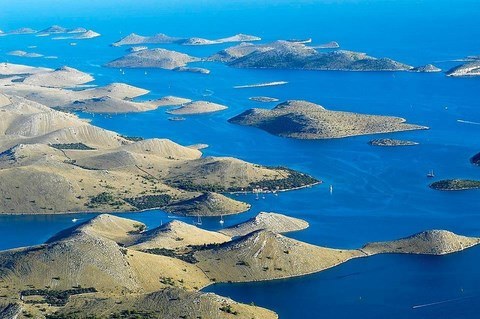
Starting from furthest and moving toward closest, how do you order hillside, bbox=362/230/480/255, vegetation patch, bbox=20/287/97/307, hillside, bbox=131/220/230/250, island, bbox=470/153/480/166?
1. island, bbox=470/153/480/166
2. hillside, bbox=131/220/230/250
3. hillside, bbox=362/230/480/255
4. vegetation patch, bbox=20/287/97/307

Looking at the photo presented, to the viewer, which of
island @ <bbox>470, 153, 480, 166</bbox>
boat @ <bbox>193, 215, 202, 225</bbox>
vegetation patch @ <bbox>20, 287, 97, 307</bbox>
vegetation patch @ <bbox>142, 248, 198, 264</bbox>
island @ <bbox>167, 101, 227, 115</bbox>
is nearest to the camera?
vegetation patch @ <bbox>20, 287, 97, 307</bbox>

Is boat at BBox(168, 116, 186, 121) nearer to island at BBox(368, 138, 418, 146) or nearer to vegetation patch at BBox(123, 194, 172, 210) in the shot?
island at BBox(368, 138, 418, 146)

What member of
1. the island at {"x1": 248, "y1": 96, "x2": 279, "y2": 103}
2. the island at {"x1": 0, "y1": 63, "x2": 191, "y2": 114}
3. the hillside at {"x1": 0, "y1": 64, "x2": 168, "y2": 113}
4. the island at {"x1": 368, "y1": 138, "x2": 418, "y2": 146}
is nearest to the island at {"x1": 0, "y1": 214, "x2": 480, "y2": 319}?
the island at {"x1": 368, "y1": 138, "x2": 418, "y2": 146}

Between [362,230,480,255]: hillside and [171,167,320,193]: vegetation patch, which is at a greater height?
[362,230,480,255]: hillside

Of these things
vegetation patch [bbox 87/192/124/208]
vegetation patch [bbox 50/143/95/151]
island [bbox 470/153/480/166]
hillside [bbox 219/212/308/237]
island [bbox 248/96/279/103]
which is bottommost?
island [bbox 248/96/279/103]

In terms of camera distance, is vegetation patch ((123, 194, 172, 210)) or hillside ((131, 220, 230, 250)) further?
vegetation patch ((123, 194, 172, 210))

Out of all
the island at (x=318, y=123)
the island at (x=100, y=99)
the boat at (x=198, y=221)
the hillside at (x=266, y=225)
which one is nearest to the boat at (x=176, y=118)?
the island at (x=318, y=123)

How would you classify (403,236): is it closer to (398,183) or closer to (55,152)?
(398,183)

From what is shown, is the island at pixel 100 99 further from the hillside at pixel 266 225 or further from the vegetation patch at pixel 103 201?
the hillside at pixel 266 225
